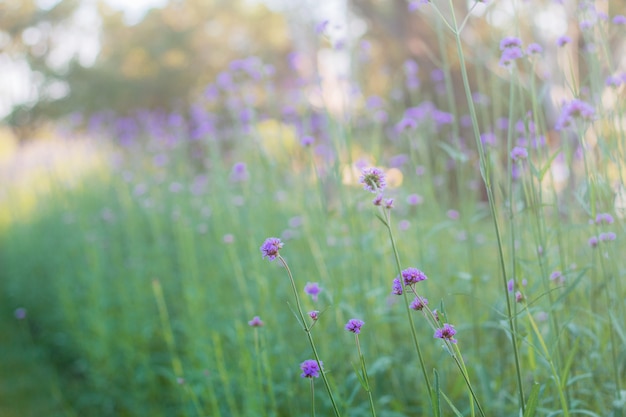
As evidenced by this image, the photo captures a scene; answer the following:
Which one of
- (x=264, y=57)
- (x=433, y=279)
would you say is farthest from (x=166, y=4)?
(x=433, y=279)

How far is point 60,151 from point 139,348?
18.4 feet

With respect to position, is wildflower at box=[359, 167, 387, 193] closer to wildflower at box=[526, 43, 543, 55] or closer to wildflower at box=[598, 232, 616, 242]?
wildflower at box=[526, 43, 543, 55]

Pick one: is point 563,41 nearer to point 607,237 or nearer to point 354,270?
point 607,237

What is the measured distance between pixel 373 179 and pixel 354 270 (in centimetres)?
145

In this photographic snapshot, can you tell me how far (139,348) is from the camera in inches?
143

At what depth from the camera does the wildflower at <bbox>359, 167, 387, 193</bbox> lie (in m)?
1.18

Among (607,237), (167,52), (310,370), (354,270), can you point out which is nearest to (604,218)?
(607,237)

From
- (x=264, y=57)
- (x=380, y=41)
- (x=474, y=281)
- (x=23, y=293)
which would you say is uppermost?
(x=264, y=57)

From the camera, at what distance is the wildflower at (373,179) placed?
3.86 feet

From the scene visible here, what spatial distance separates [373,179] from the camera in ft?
3.88

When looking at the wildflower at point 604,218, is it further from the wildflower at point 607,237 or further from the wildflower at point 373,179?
the wildflower at point 373,179

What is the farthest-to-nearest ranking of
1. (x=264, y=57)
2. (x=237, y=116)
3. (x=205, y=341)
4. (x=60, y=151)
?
1. (x=264, y=57)
2. (x=60, y=151)
3. (x=237, y=116)
4. (x=205, y=341)

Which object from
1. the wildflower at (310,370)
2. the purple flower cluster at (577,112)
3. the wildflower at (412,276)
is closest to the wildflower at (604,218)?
the purple flower cluster at (577,112)

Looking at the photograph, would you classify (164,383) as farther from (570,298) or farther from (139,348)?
(570,298)
